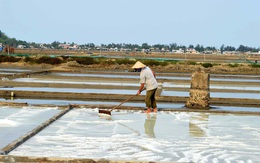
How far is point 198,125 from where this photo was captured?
8586mm

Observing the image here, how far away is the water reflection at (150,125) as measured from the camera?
24.7 ft

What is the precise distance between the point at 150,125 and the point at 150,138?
47.5 inches

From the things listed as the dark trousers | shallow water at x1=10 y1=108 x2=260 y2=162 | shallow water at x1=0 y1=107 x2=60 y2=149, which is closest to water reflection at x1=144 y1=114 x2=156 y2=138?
shallow water at x1=10 y1=108 x2=260 y2=162

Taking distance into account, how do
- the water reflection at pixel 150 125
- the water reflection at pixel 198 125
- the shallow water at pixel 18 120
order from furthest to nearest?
1. the water reflection at pixel 198 125
2. the water reflection at pixel 150 125
3. the shallow water at pixel 18 120

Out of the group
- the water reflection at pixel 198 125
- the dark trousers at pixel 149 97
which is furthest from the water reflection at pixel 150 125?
the water reflection at pixel 198 125

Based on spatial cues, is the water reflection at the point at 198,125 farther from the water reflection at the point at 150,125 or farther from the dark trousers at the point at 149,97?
the dark trousers at the point at 149,97

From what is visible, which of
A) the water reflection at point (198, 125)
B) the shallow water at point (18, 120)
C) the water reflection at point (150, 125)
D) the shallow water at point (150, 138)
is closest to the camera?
the shallow water at point (150, 138)

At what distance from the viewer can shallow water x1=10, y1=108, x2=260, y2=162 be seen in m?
6.05

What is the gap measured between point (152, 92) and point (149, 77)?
0.30m


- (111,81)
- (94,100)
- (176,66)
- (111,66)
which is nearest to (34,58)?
(111,66)

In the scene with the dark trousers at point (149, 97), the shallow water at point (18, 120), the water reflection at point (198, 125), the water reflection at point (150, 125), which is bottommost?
→ the water reflection at point (198, 125)

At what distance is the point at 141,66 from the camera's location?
954cm

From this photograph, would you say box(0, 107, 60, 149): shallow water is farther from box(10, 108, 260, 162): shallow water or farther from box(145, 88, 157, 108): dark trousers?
box(145, 88, 157, 108): dark trousers

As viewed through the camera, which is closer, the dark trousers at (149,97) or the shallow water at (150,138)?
the shallow water at (150,138)
